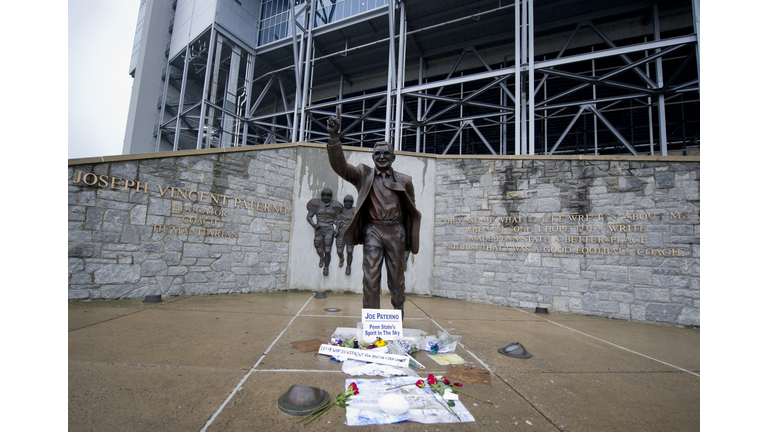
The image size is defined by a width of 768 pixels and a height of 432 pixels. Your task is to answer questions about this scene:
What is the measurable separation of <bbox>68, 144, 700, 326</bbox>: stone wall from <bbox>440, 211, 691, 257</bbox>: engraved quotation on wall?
2 cm

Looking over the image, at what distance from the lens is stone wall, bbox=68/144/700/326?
486cm

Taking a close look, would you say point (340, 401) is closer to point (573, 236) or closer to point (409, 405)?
point (409, 405)

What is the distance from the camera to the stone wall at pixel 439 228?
486 centimetres

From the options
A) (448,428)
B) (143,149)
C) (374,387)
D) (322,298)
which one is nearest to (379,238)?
(374,387)

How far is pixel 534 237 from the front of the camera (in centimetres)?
604

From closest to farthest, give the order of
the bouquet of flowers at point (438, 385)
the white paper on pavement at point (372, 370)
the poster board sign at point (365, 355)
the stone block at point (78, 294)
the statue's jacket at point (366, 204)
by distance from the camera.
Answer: the bouquet of flowers at point (438, 385)
the white paper on pavement at point (372, 370)
the poster board sign at point (365, 355)
the statue's jacket at point (366, 204)
the stone block at point (78, 294)

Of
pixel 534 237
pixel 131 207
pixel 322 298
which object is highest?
pixel 131 207

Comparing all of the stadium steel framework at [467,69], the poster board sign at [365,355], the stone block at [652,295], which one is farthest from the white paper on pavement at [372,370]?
the stadium steel framework at [467,69]

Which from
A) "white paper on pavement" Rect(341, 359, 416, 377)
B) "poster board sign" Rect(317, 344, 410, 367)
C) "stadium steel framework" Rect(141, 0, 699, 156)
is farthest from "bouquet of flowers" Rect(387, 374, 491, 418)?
"stadium steel framework" Rect(141, 0, 699, 156)

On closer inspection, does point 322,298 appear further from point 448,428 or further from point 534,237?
point 448,428

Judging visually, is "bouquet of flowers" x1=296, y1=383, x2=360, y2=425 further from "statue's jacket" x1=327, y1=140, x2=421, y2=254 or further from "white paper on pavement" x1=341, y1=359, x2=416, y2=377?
"statue's jacket" x1=327, y1=140, x2=421, y2=254

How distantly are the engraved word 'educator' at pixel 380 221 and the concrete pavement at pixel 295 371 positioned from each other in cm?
78

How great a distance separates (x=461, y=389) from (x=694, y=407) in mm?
1443

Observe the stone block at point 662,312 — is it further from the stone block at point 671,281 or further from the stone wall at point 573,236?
the stone block at point 671,281
